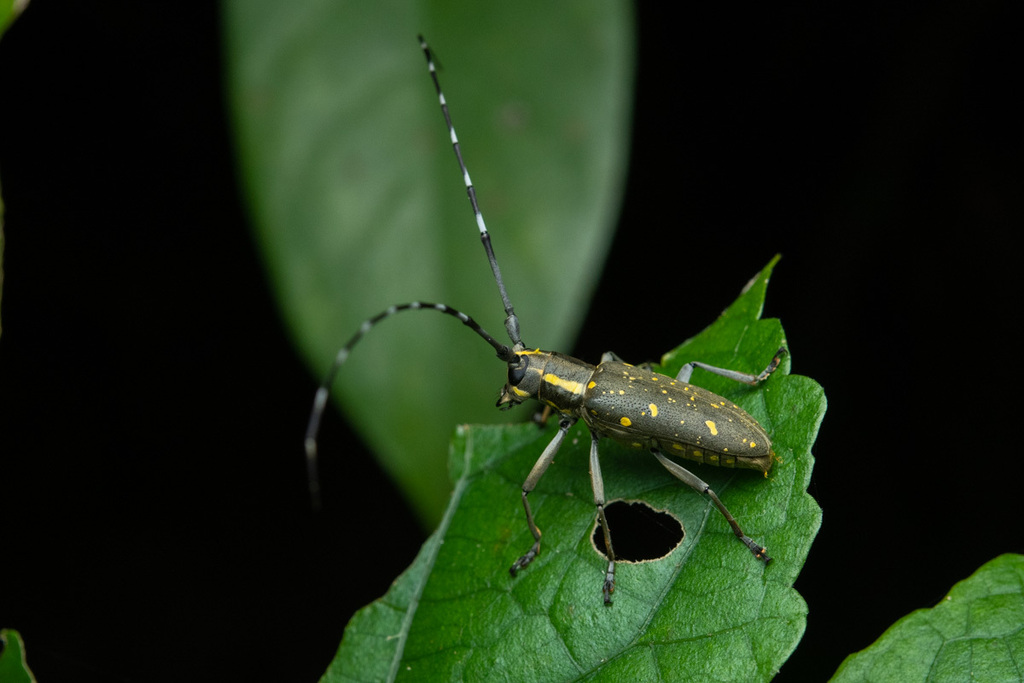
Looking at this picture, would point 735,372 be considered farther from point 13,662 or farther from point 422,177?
point 13,662

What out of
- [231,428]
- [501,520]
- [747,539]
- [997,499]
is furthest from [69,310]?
[997,499]

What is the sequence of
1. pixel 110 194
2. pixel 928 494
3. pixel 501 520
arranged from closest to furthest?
pixel 501 520 → pixel 928 494 → pixel 110 194

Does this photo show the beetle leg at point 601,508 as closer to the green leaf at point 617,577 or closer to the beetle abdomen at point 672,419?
the green leaf at point 617,577

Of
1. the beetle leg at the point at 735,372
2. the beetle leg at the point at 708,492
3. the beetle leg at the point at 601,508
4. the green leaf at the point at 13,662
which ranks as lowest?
the green leaf at the point at 13,662

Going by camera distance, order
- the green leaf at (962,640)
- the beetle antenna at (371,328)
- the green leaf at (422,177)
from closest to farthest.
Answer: the green leaf at (962,640)
the beetle antenna at (371,328)
the green leaf at (422,177)

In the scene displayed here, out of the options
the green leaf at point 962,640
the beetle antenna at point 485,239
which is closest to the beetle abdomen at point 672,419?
the beetle antenna at point 485,239

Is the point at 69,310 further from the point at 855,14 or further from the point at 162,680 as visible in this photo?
the point at 855,14
